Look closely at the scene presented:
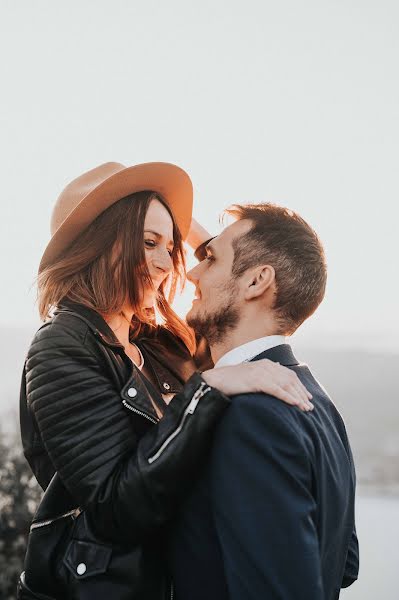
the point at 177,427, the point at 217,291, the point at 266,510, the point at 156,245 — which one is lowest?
the point at 266,510

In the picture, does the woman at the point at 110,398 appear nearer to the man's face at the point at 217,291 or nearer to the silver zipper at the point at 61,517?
the silver zipper at the point at 61,517

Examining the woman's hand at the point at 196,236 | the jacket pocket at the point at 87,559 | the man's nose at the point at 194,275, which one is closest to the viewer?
the jacket pocket at the point at 87,559

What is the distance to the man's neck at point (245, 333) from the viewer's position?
5.91ft

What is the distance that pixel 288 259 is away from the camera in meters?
1.89

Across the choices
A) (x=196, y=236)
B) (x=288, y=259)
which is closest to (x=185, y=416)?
(x=288, y=259)

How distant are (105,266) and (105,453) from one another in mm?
718

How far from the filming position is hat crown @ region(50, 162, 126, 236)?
7.26 feet

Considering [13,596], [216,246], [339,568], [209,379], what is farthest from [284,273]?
[13,596]

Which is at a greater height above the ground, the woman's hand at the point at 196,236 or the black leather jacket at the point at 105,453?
the woman's hand at the point at 196,236

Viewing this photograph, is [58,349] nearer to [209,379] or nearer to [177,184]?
[209,379]

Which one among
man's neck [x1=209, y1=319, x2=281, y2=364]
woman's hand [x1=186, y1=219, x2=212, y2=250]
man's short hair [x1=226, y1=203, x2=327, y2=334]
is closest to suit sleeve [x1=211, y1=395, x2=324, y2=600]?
man's neck [x1=209, y1=319, x2=281, y2=364]

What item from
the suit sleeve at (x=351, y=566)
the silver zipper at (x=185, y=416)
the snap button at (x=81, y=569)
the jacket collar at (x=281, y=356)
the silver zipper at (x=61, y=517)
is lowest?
the suit sleeve at (x=351, y=566)

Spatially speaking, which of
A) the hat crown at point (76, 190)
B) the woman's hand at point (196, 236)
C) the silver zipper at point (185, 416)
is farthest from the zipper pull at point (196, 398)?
the woman's hand at point (196, 236)

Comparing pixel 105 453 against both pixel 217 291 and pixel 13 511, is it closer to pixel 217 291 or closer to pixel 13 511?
pixel 217 291
